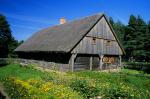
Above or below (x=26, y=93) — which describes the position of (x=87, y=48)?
above

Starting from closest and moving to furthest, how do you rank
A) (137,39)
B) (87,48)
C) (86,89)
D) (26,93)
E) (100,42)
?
(26,93), (86,89), (87,48), (100,42), (137,39)

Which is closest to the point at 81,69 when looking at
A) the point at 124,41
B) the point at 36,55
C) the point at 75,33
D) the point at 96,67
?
the point at 96,67

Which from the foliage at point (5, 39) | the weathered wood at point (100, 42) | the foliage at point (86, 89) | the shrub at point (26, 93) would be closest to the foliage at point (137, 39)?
the weathered wood at point (100, 42)

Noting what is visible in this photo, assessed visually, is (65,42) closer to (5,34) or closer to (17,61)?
(17,61)

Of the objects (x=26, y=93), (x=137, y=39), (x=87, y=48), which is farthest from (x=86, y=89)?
(x=137, y=39)

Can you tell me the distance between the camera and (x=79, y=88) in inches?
501

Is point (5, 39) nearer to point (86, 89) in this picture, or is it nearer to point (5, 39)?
point (5, 39)

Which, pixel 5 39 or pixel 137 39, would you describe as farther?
pixel 5 39

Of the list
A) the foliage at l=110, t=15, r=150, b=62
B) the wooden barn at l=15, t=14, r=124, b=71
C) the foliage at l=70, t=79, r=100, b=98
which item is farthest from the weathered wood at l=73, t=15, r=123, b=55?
the foliage at l=110, t=15, r=150, b=62

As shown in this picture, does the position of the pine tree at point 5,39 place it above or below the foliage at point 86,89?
above

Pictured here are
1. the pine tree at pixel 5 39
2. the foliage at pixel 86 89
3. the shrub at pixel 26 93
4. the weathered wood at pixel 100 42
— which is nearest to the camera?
the shrub at pixel 26 93

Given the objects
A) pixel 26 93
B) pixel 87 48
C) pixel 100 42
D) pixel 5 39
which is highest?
pixel 5 39

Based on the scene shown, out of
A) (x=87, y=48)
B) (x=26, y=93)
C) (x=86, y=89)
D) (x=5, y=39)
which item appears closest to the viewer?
(x=26, y=93)

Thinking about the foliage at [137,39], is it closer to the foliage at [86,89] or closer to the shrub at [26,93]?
the foliage at [86,89]
